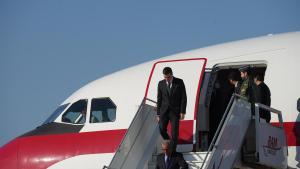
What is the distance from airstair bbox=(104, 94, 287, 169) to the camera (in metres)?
10.7

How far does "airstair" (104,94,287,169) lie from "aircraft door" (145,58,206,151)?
0.61m

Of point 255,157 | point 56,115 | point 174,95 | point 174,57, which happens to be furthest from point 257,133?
point 56,115

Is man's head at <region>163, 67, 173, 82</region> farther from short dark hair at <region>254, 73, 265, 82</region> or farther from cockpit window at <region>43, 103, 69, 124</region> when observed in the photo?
cockpit window at <region>43, 103, 69, 124</region>

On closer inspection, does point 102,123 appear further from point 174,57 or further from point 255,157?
point 255,157

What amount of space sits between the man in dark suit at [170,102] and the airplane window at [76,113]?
2860mm

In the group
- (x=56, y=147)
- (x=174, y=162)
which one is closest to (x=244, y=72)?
(x=174, y=162)

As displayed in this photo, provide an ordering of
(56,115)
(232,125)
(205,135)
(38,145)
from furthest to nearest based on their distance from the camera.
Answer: (56,115), (38,145), (205,135), (232,125)

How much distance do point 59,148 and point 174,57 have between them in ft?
10.7

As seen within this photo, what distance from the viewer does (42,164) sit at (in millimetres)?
13359

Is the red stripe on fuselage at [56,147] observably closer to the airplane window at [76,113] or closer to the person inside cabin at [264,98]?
the airplane window at [76,113]

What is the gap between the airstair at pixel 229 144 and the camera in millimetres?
10734

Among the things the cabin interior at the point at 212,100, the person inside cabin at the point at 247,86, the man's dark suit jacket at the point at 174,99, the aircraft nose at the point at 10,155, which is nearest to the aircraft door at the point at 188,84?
the cabin interior at the point at 212,100

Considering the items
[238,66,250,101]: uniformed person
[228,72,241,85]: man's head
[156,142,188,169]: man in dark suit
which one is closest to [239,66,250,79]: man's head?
[238,66,250,101]: uniformed person

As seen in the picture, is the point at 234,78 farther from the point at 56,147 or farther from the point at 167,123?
the point at 56,147
